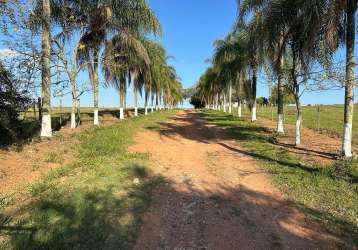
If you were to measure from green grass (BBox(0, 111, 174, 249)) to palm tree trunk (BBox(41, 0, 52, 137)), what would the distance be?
307 cm

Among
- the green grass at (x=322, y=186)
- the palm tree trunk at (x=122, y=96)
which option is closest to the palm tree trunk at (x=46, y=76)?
the green grass at (x=322, y=186)

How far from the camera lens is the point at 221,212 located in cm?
650

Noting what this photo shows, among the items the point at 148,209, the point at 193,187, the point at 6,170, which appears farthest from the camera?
the point at 6,170

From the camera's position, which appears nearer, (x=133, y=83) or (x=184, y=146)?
(x=184, y=146)

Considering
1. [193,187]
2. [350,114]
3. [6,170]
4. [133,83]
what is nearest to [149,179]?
[193,187]

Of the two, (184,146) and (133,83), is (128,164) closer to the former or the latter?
(184,146)

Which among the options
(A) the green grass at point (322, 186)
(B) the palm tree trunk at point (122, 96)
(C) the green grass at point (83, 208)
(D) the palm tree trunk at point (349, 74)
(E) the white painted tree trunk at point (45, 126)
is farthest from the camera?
(B) the palm tree trunk at point (122, 96)

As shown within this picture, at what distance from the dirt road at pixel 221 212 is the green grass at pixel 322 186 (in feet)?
0.94

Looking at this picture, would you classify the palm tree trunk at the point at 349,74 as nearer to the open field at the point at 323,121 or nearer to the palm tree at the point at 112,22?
the open field at the point at 323,121

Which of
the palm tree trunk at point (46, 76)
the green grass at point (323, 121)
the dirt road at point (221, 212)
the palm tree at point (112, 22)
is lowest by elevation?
the dirt road at point (221, 212)

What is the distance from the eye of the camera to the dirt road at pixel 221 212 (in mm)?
5367

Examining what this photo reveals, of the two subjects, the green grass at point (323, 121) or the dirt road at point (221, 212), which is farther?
the green grass at point (323, 121)

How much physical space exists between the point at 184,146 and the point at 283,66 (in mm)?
6040

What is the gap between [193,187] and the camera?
26.3 feet
